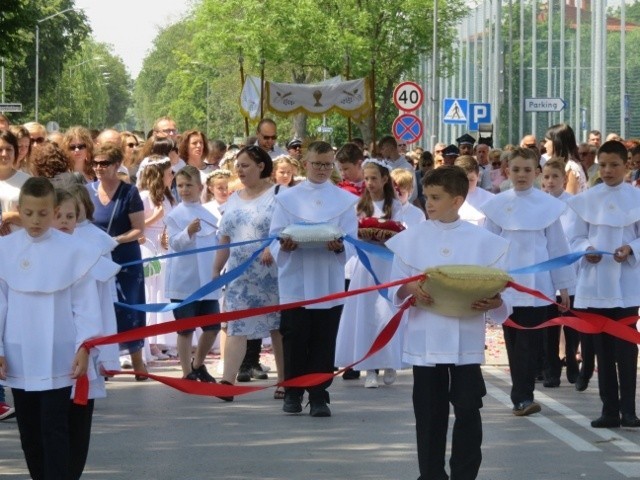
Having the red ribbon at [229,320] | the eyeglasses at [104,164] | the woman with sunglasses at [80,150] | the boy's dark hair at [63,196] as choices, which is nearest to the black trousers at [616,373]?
the red ribbon at [229,320]

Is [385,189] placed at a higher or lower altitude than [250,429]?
higher

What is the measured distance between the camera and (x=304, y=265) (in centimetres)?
1216

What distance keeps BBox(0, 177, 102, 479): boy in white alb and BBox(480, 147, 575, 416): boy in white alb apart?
4.77m

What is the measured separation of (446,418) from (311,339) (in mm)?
3615

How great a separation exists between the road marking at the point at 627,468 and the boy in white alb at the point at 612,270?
157 centimetres

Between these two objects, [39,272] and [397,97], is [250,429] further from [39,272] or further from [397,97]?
[397,97]

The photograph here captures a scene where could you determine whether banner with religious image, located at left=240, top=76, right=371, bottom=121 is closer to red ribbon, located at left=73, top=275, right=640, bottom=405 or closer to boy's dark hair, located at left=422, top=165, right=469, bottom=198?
red ribbon, located at left=73, top=275, right=640, bottom=405

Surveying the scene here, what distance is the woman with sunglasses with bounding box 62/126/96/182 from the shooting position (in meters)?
13.8

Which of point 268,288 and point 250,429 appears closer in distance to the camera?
point 250,429

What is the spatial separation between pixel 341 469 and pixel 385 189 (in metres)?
4.66

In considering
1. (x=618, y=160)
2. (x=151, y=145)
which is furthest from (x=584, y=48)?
(x=618, y=160)

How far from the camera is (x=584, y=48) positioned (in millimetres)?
77000

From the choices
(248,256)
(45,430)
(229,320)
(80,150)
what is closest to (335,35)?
(80,150)

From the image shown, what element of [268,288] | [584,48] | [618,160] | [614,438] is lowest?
[614,438]
